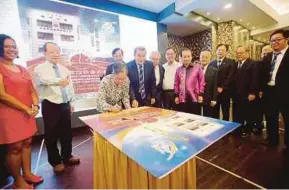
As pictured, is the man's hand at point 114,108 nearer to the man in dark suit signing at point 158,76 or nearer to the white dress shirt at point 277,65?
the man in dark suit signing at point 158,76

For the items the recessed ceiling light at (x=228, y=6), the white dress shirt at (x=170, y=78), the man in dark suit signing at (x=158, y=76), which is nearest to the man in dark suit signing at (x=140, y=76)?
the man in dark suit signing at (x=158, y=76)

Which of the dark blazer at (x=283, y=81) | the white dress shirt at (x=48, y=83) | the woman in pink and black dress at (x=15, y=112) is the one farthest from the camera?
the dark blazer at (x=283, y=81)

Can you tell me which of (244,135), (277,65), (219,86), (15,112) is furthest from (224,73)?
(15,112)

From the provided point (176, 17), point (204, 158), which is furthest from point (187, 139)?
point (176, 17)

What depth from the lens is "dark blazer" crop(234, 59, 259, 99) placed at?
2.62 metres

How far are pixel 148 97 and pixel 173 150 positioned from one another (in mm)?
1785

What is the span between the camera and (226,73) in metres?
2.84

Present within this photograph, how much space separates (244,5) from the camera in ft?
15.0

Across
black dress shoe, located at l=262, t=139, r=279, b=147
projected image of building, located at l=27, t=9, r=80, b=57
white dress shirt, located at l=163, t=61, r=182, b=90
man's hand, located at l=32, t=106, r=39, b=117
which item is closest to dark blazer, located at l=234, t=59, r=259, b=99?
black dress shoe, located at l=262, t=139, r=279, b=147

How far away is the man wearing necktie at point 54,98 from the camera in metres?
1.87

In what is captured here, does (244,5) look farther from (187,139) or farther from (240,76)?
(187,139)

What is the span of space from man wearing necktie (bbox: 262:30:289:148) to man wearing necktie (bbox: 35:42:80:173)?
2551 mm

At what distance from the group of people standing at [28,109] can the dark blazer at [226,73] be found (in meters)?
2.26

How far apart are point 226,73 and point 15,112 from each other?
2832 millimetres
